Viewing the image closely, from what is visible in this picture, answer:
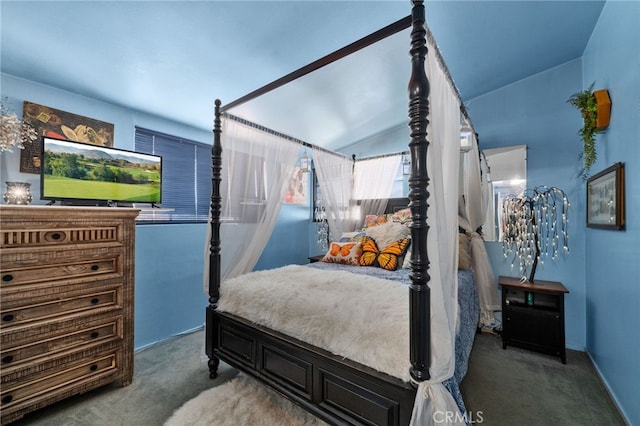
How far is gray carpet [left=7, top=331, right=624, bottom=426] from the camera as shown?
1.79m

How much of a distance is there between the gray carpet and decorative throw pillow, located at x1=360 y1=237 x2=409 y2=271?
44.0 inches

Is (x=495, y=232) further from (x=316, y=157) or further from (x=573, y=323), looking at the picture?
(x=316, y=157)

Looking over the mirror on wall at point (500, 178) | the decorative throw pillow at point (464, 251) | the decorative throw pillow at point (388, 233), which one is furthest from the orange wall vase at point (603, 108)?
the decorative throw pillow at point (388, 233)

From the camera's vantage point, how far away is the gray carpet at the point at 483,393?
1.79 meters

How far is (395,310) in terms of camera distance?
1555 mm

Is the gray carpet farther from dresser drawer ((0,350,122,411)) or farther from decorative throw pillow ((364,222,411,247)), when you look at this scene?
decorative throw pillow ((364,222,411,247))

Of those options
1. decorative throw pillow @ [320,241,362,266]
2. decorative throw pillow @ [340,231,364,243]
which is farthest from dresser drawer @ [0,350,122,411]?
decorative throw pillow @ [340,231,364,243]

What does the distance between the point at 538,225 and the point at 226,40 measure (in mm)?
3425

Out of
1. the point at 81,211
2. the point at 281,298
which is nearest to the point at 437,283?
the point at 281,298

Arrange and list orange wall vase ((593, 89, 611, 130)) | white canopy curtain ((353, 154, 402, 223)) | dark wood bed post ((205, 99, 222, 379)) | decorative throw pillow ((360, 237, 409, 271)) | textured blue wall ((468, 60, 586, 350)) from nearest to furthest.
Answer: orange wall vase ((593, 89, 611, 130))
dark wood bed post ((205, 99, 222, 379))
textured blue wall ((468, 60, 586, 350))
decorative throw pillow ((360, 237, 409, 271))
white canopy curtain ((353, 154, 402, 223))

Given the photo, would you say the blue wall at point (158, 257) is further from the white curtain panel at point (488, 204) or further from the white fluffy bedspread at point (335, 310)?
the white curtain panel at point (488, 204)

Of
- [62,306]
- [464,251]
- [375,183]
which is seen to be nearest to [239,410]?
[62,306]

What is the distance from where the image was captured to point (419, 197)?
1223 millimetres

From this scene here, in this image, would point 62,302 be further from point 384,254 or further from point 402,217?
point 402,217
